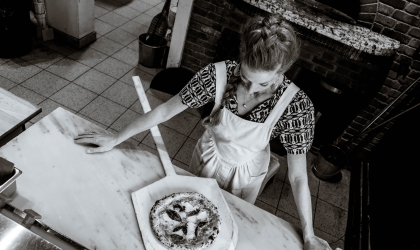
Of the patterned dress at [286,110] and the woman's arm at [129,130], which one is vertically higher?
the patterned dress at [286,110]

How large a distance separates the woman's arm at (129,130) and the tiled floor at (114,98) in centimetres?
137

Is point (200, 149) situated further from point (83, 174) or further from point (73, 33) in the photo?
point (73, 33)

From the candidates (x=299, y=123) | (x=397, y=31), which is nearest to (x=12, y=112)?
(x=299, y=123)

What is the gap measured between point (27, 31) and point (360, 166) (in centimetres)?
387

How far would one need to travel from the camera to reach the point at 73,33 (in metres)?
3.54

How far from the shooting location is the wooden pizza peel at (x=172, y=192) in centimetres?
102

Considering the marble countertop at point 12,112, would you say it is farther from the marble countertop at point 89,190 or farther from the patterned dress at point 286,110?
the patterned dress at point 286,110

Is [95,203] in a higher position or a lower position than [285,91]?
lower

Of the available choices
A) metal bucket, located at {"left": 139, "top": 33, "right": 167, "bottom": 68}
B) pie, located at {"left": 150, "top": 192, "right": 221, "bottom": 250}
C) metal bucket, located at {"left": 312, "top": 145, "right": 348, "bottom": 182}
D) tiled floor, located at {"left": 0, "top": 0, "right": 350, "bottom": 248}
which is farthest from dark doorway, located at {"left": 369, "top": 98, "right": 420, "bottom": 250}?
metal bucket, located at {"left": 139, "top": 33, "right": 167, "bottom": 68}

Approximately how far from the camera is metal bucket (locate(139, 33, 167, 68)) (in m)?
3.50

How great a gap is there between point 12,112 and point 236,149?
119 cm

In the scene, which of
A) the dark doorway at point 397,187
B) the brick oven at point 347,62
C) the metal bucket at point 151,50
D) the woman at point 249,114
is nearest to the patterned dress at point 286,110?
the woman at point 249,114

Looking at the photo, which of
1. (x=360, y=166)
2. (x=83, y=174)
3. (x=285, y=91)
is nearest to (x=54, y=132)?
(x=83, y=174)

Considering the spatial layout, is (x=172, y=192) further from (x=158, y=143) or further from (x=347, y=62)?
(x=347, y=62)
